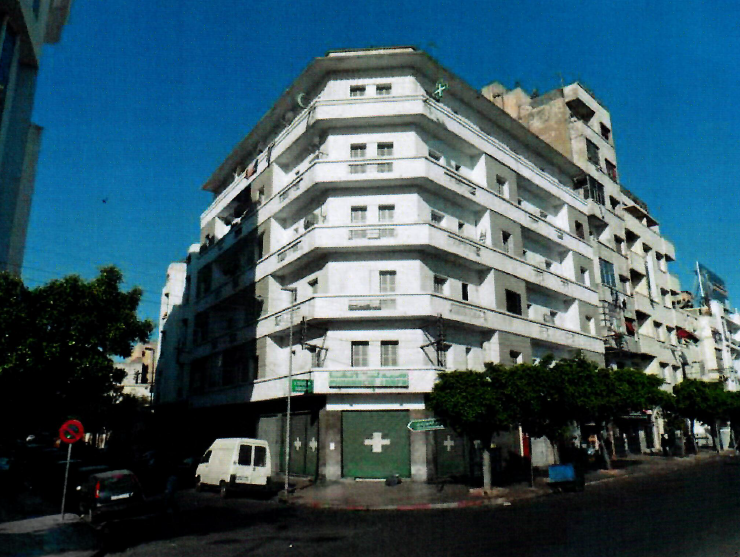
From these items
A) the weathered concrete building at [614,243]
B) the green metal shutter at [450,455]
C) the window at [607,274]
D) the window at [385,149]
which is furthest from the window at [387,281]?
the window at [607,274]

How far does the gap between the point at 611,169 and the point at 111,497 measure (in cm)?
4851

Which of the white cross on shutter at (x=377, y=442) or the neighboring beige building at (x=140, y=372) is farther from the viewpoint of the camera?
the neighboring beige building at (x=140, y=372)

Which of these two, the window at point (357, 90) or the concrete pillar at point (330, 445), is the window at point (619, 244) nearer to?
the window at point (357, 90)

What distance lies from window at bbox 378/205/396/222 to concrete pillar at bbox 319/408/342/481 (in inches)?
414

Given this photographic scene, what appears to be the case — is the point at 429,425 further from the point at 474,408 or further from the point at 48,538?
the point at 48,538

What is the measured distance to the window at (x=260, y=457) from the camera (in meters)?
22.5

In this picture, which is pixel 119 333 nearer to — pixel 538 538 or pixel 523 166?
pixel 538 538

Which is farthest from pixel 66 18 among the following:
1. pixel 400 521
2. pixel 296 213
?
pixel 400 521

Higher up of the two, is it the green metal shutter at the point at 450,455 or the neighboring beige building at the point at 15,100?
the neighboring beige building at the point at 15,100

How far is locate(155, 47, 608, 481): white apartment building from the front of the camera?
1040 inches

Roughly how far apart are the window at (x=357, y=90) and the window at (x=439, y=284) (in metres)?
11.6

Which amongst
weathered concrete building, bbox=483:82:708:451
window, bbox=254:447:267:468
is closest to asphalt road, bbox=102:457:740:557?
window, bbox=254:447:267:468

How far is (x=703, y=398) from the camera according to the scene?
41312mm

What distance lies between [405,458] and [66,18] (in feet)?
135
